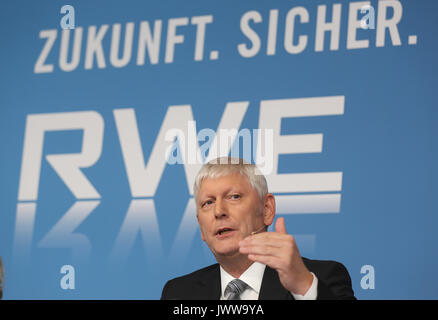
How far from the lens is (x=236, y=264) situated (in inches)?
82.6

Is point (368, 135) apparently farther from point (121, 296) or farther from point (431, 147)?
point (121, 296)

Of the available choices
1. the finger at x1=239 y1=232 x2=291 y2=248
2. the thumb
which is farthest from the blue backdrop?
the finger at x1=239 y1=232 x2=291 y2=248

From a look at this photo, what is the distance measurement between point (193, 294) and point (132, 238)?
1.50m

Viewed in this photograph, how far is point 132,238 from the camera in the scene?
3621 millimetres

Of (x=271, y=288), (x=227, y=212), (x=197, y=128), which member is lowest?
(x=271, y=288)

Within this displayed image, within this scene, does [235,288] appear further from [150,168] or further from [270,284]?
[150,168]

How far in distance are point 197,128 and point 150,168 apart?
1.16 feet

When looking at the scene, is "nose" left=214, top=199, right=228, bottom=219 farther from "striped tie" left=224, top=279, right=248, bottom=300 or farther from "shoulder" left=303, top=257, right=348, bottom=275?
"shoulder" left=303, top=257, right=348, bottom=275

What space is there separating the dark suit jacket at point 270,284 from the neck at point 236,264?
7 cm

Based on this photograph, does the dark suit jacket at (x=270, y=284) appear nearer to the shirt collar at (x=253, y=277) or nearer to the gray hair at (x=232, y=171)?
the shirt collar at (x=253, y=277)

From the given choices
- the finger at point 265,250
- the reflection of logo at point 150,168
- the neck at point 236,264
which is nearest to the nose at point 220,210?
the neck at point 236,264

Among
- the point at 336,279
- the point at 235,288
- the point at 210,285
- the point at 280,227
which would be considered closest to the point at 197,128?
the point at 210,285

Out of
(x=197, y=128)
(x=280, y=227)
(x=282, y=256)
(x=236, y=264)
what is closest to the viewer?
(x=282, y=256)

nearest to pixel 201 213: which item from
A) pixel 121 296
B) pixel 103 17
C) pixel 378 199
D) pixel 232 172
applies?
pixel 232 172
